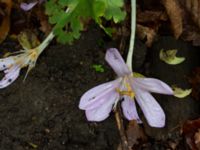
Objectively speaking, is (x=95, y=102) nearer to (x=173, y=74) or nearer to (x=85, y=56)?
(x=85, y=56)

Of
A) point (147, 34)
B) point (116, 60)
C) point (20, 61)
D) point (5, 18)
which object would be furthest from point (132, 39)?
point (5, 18)

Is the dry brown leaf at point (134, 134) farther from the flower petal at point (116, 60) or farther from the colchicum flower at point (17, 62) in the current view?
the colchicum flower at point (17, 62)

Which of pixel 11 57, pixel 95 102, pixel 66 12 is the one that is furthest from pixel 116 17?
pixel 11 57

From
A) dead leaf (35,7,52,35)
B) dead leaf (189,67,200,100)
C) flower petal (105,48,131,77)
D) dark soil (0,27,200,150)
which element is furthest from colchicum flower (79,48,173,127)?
dead leaf (35,7,52,35)

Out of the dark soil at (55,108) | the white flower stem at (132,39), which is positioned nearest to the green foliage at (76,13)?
the white flower stem at (132,39)

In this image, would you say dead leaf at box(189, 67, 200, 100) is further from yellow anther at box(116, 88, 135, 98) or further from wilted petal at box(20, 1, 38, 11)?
wilted petal at box(20, 1, 38, 11)

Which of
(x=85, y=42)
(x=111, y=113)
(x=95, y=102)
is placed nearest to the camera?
(x=95, y=102)
